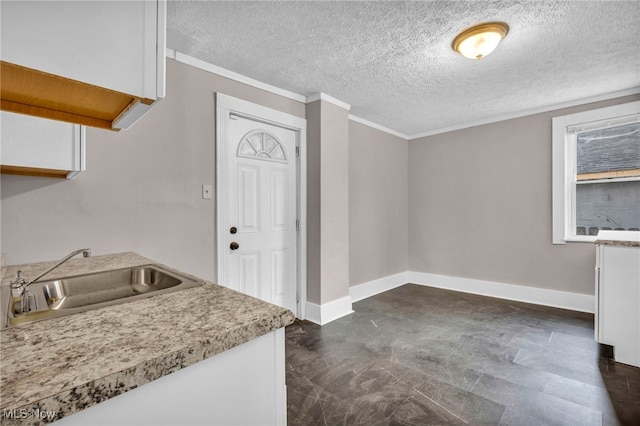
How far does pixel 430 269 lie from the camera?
4.67m

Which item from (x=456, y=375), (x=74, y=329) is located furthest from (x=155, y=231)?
(x=456, y=375)

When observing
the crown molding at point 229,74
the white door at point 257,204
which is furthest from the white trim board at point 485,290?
the crown molding at point 229,74

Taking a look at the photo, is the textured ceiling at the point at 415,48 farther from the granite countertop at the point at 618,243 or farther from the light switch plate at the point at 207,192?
the granite countertop at the point at 618,243

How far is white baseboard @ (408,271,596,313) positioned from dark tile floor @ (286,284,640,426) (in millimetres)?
174

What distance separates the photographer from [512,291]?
3.89 meters

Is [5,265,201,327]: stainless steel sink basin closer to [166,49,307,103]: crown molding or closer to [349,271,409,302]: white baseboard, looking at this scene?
[166,49,307,103]: crown molding

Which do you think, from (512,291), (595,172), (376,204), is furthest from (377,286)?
(595,172)

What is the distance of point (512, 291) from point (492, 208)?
1.11 metres

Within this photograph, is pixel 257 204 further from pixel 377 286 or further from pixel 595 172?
pixel 595 172

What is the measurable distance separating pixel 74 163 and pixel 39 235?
0.63 metres

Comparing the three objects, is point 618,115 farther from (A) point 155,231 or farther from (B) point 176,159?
(A) point 155,231

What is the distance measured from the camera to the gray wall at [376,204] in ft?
13.0

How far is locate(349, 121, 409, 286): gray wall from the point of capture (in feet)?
13.0

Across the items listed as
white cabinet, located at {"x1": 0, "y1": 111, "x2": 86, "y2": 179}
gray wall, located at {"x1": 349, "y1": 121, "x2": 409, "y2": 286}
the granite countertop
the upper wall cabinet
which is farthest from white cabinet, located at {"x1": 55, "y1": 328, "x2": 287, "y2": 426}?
gray wall, located at {"x1": 349, "y1": 121, "x2": 409, "y2": 286}
